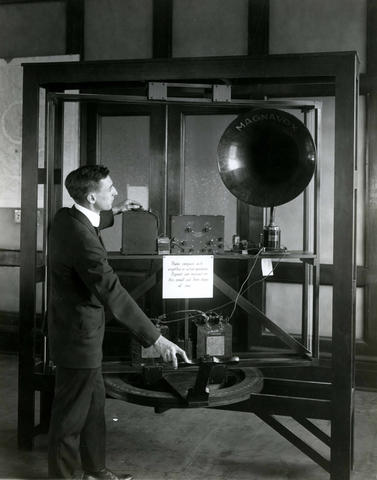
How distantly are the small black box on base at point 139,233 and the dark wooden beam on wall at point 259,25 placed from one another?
7.43 ft

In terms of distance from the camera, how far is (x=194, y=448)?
348 centimetres

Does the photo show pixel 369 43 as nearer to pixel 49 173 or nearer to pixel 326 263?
pixel 326 263

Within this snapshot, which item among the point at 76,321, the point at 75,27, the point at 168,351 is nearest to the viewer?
the point at 168,351

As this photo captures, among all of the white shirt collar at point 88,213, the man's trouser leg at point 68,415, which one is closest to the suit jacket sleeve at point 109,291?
the white shirt collar at point 88,213

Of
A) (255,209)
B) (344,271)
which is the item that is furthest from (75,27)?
(344,271)

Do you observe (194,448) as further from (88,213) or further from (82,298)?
(88,213)

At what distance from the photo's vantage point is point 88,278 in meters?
2.65

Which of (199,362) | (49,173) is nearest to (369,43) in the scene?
(49,173)

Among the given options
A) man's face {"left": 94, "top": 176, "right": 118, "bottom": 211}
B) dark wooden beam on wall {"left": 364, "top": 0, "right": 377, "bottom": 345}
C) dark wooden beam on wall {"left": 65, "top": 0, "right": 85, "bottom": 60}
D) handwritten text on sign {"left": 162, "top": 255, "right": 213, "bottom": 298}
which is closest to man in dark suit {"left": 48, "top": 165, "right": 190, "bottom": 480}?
man's face {"left": 94, "top": 176, "right": 118, "bottom": 211}

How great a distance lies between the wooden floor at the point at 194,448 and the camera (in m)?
3.15

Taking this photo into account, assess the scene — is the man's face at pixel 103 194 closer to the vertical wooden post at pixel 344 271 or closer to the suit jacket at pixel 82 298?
the suit jacket at pixel 82 298

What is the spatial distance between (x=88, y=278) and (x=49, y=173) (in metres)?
0.97

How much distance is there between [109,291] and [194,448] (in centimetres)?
140

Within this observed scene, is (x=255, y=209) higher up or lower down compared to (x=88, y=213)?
higher up
